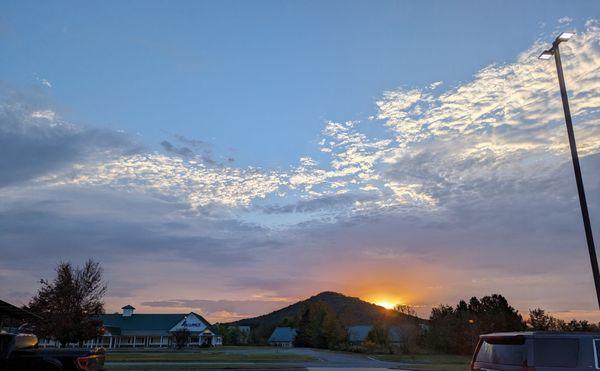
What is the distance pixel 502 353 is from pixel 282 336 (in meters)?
107

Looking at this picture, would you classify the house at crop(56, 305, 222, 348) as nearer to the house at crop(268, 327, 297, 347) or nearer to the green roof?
the green roof

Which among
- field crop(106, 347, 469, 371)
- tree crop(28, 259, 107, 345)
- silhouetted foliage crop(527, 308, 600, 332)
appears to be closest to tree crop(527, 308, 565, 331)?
silhouetted foliage crop(527, 308, 600, 332)

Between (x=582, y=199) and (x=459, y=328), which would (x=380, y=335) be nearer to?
(x=459, y=328)

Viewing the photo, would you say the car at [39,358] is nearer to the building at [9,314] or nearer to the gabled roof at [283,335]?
the building at [9,314]

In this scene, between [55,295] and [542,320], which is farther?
[542,320]

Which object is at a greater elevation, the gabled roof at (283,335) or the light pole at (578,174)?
the light pole at (578,174)

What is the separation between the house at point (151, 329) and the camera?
3393 inches

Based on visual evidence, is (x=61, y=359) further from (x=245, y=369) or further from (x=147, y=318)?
(x=147, y=318)

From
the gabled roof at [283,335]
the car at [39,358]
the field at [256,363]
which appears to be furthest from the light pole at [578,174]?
the gabled roof at [283,335]

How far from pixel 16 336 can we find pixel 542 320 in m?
59.4

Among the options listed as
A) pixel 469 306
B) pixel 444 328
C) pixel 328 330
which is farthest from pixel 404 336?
pixel 469 306

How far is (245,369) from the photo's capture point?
26.8 m

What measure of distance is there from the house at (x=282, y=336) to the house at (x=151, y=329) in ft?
59.8

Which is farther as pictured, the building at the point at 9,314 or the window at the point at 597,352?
the building at the point at 9,314
